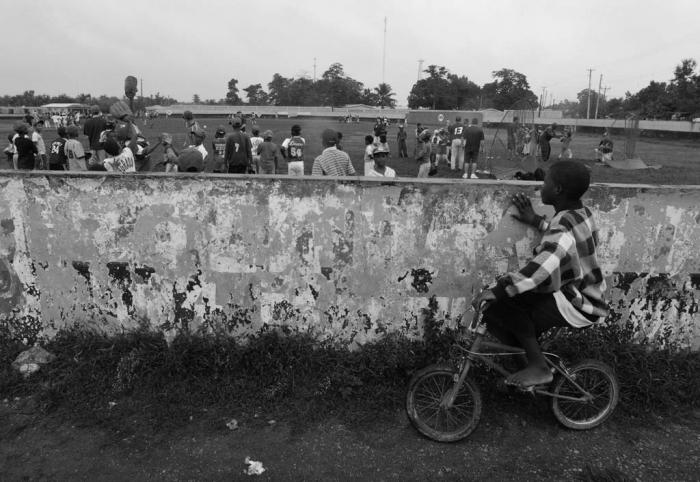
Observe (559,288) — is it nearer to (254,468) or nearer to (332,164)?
(254,468)

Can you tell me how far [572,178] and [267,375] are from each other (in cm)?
246

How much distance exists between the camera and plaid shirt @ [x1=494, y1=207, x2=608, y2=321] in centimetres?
279

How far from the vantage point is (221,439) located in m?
3.15

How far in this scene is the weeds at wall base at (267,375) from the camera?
11.3ft

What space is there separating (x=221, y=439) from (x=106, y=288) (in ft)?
5.10

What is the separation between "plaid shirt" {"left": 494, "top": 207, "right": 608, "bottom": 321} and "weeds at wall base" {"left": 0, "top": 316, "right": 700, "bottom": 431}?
2.76ft

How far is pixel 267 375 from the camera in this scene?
3650 mm

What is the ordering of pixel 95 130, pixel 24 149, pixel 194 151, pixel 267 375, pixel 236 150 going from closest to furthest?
pixel 267 375 → pixel 194 151 → pixel 236 150 → pixel 95 130 → pixel 24 149

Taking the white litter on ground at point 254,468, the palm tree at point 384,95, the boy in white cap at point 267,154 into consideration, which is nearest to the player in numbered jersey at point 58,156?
the boy in white cap at point 267,154

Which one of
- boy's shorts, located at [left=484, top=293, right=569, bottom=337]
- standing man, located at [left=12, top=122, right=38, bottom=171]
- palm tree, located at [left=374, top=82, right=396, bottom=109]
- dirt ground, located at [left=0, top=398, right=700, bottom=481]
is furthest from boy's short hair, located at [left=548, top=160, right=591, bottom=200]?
palm tree, located at [left=374, top=82, right=396, bottom=109]

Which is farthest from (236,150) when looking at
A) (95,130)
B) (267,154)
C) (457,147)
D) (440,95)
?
(440,95)

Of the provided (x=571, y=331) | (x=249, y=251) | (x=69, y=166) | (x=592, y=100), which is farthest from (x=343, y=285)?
(x=592, y=100)

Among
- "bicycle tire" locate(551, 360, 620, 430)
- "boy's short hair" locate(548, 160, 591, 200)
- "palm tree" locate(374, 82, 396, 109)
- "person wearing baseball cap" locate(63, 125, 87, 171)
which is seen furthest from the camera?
"palm tree" locate(374, 82, 396, 109)

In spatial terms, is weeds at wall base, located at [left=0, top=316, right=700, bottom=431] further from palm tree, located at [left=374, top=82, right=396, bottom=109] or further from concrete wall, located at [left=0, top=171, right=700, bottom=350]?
palm tree, located at [left=374, top=82, right=396, bottom=109]
